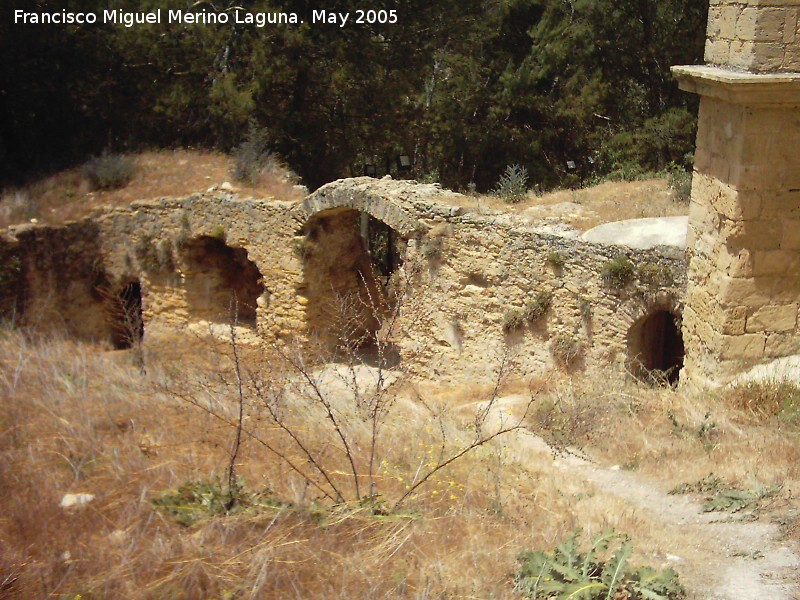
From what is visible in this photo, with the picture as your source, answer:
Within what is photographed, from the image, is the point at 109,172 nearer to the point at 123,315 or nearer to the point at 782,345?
the point at 123,315

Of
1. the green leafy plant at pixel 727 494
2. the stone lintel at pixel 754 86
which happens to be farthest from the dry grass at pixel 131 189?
the green leafy plant at pixel 727 494

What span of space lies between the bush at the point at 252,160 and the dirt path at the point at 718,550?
10.4 m

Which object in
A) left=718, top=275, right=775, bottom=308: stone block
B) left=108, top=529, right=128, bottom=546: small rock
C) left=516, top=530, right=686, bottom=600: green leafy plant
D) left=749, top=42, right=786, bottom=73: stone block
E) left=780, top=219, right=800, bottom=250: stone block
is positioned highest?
left=749, top=42, right=786, bottom=73: stone block

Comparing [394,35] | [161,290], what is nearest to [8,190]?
[161,290]

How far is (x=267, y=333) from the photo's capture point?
46.1 ft

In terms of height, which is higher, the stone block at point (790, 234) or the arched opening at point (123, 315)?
the stone block at point (790, 234)

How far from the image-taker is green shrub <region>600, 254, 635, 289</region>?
32.8 ft

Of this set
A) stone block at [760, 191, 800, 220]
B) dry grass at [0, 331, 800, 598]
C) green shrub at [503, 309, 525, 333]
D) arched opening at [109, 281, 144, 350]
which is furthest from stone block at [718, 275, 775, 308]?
arched opening at [109, 281, 144, 350]

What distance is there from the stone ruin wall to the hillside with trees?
3352 millimetres

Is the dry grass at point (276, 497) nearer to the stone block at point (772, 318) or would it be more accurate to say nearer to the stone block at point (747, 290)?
the stone block at point (772, 318)

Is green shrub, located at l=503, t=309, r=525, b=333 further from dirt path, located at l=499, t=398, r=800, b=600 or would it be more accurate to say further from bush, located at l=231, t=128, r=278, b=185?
bush, located at l=231, t=128, r=278, b=185

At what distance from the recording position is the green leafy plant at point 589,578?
4453 millimetres

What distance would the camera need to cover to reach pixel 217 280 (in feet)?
48.3

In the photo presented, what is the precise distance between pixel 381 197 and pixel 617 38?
11.6 metres
